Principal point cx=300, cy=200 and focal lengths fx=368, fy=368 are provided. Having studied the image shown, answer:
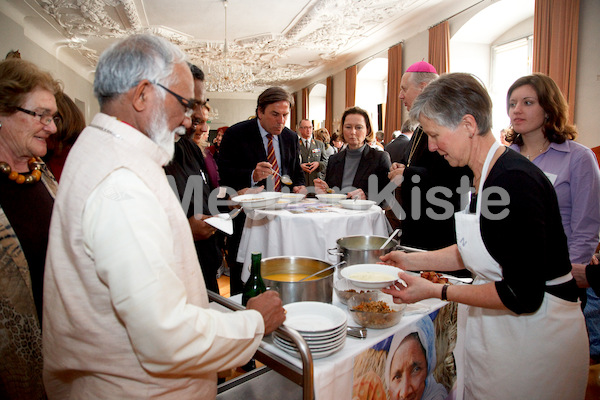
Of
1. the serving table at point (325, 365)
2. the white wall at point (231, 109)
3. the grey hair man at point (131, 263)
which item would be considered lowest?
the serving table at point (325, 365)

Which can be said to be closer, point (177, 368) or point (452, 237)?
point (177, 368)

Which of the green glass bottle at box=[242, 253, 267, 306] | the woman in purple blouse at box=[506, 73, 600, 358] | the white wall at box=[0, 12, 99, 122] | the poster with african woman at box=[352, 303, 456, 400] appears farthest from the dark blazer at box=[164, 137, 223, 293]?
the white wall at box=[0, 12, 99, 122]

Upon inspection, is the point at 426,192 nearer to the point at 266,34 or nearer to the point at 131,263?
the point at 131,263

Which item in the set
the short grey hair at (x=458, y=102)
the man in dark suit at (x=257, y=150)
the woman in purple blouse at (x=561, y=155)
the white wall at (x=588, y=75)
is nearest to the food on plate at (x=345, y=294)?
the short grey hair at (x=458, y=102)

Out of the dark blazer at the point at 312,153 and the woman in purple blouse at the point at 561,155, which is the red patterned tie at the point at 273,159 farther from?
the dark blazer at the point at 312,153

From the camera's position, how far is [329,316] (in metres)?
1.13

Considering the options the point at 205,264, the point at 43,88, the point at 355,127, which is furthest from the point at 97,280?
the point at 355,127

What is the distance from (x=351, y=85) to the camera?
9.99 metres

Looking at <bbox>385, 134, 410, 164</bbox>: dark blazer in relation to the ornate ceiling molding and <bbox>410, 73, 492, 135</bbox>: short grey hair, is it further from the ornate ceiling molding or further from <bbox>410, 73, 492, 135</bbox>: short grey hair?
the ornate ceiling molding

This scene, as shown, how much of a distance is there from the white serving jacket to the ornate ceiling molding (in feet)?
22.3

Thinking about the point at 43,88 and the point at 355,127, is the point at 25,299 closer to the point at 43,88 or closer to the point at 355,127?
the point at 43,88

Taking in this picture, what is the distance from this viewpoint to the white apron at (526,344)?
3.89 ft

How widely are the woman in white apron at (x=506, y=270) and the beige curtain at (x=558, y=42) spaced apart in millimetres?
4254

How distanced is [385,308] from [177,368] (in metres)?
0.69
